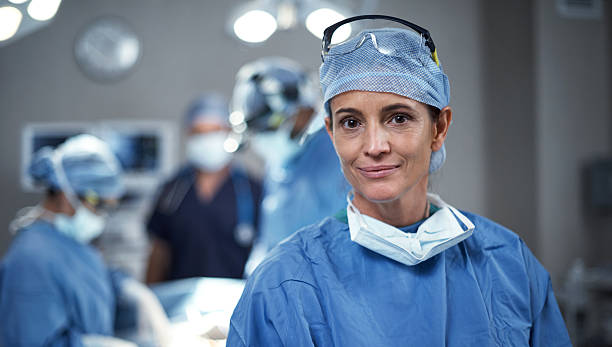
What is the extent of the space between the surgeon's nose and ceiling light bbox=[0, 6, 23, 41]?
2.49 feet

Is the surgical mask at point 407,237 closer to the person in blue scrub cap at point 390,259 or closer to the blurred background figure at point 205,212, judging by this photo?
the person in blue scrub cap at point 390,259

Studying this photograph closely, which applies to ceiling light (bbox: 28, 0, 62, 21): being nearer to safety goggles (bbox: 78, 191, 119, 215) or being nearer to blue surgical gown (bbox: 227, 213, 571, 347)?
blue surgical gown (bbox: 227, 213, 571, 347)

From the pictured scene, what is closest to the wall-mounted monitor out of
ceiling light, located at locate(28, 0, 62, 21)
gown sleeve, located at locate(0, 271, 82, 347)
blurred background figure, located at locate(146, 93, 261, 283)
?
blurred background figure, located at locate(146, 93, 261, 283)

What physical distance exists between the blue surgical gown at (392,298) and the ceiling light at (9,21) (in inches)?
28.2

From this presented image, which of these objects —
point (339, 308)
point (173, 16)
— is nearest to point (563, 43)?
point (173, 16)

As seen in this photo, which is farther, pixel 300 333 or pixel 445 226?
pixel 445 226

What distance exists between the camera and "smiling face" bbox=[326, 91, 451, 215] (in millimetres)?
722

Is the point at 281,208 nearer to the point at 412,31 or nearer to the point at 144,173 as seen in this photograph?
the point at 412,31

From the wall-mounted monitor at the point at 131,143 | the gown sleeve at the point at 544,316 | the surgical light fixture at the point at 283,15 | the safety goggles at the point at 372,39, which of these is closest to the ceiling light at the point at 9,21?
the safety goggles at the point at 372,39

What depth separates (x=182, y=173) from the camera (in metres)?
2.72

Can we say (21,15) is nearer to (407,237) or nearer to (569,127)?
(407,237)

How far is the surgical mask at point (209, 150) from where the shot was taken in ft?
8.52

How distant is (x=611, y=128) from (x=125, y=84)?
3.37 meters

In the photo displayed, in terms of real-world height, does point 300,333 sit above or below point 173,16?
below
